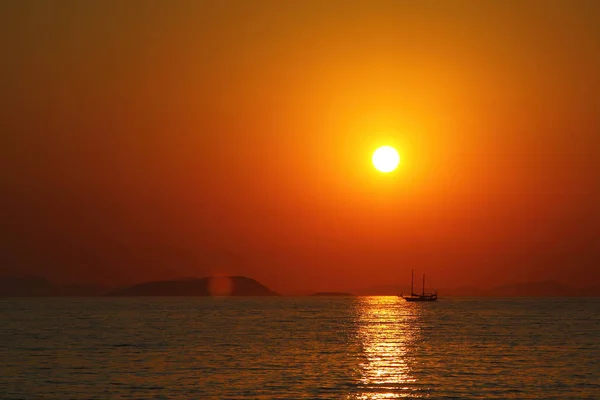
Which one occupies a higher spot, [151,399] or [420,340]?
[420,340]

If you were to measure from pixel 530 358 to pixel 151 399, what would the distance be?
5135 cm

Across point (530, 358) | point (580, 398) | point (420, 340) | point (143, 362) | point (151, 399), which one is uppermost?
point (420, 340)

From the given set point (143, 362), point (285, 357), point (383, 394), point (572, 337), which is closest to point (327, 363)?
point (285, 357)

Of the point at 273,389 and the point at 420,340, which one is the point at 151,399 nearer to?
the point at 273,389

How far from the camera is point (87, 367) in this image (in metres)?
86.6

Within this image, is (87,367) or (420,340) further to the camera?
(420,340)

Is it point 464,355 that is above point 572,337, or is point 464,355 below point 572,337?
below

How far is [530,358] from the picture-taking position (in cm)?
10012

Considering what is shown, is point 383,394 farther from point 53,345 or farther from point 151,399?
point 53,345

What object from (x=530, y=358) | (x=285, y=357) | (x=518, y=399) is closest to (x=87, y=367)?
(x=285, y=357)

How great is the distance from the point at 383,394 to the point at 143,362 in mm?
A: 34073

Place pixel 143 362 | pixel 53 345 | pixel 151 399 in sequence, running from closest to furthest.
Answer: pixel 151 399 → pixel 143 362 → pixel 53 345

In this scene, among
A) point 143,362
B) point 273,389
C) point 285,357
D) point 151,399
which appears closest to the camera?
point 151,399

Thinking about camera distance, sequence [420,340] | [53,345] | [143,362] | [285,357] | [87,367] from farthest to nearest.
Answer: [420,340]
[53,345]
[285,357]
[143,362]
[87,367]
